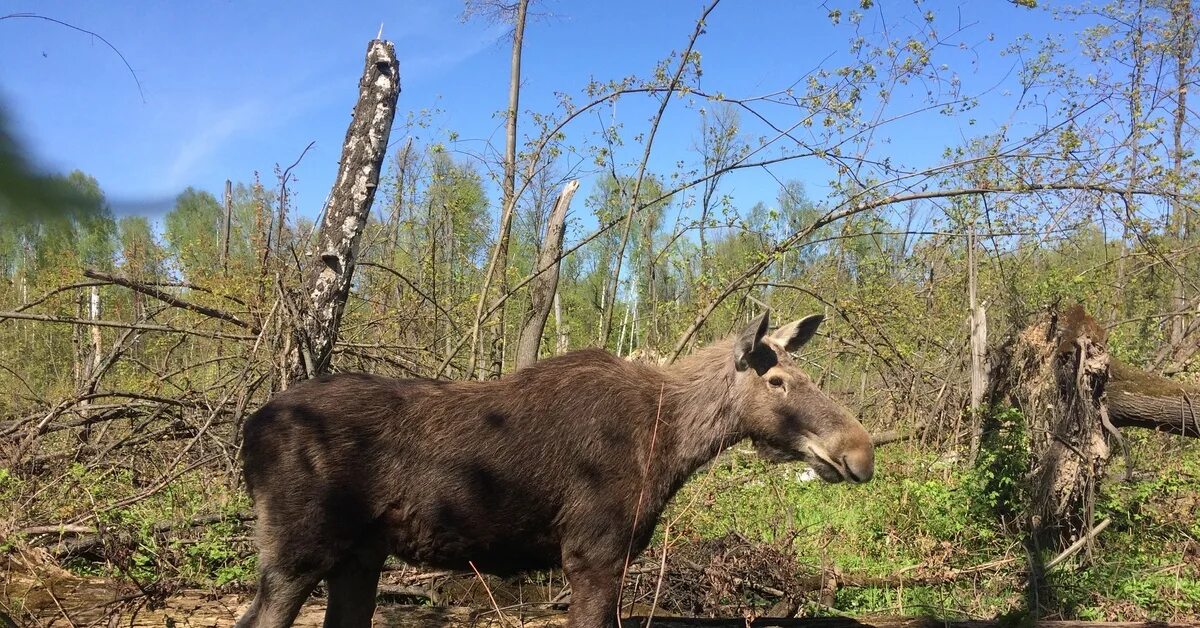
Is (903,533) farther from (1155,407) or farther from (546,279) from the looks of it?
(546,279)

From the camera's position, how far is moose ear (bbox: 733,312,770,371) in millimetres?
5691

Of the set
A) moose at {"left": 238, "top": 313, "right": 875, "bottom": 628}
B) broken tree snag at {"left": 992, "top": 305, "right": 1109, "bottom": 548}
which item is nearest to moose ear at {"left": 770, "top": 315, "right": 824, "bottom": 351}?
moose at {"left": 238, "top": 313, "right": 875, "bottom": 628}

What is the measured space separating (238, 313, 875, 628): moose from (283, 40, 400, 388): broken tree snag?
267 cm

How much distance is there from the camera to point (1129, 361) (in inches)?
463

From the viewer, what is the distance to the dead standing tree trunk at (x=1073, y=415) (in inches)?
314

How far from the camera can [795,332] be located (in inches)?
237

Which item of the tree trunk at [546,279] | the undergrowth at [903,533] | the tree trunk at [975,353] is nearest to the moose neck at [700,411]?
the undergrowth at [903,533]

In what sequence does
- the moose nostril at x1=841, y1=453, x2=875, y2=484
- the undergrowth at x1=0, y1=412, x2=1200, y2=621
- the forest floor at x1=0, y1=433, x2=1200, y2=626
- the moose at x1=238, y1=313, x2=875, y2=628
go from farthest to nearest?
the undergrowth at x1=0, y1=412, x2=1200, y2=621
the forest floor at x1=0, y1=433, x2=1200, y2=626
the moose nostril at x1=841, y1=453, x2=875, y2=484
the moose at x1=238, y1=313, x2=875, y2=628

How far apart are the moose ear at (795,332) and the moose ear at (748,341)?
215mm

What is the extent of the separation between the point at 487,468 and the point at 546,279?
14.9 feet

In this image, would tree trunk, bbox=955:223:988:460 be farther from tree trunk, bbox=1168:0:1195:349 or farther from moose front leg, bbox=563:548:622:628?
moose front leg, bbox=563:548:622:628

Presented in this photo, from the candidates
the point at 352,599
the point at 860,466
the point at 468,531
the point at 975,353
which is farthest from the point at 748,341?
the point at 975,353

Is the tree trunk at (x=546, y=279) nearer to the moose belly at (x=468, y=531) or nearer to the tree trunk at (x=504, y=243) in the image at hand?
the tree trunk at (x=504, y=243)

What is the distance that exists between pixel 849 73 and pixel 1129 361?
6.56 meters
